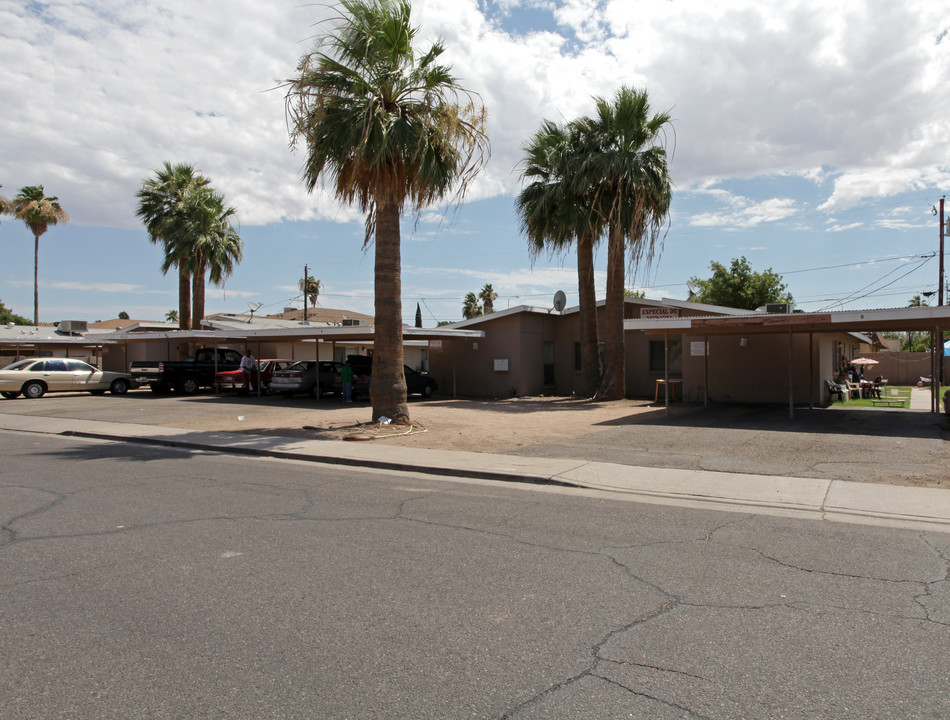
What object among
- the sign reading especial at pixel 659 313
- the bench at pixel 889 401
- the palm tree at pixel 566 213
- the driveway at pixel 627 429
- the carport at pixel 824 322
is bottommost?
the driveway at pixel 627 429

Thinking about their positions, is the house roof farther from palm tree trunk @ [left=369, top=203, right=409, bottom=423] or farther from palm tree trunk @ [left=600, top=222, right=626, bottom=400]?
palm tree trunk @ [left=369, top=203, right=409, bottom=423]

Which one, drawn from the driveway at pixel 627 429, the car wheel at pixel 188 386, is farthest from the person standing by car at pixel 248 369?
the car wheel at pixel 188 386

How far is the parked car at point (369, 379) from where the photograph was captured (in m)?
25.9

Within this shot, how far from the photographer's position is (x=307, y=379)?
85.5 feet

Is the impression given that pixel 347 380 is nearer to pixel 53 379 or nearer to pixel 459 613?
pixel 53 379

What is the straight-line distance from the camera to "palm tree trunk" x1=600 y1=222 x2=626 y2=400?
23422 millimetres

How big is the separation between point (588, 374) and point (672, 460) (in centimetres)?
1385

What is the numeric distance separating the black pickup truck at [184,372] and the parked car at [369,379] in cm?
691

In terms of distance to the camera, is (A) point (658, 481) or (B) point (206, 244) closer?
(A) point (658, 481)

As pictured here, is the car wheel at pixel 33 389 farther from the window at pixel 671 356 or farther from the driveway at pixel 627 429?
the window at pixel 671 356

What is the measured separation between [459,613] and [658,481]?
5.96m

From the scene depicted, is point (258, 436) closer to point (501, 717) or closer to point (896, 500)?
point (896, 500)

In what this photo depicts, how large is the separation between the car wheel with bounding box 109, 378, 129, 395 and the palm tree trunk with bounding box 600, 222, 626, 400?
20.2 meters

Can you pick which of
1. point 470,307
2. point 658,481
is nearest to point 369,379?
point 658,481
